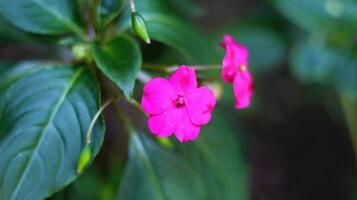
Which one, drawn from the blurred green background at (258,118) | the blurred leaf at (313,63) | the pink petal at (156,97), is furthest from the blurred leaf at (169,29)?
the blurred leaf at (313,63)

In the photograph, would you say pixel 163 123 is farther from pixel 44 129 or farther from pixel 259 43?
pixel 259 43

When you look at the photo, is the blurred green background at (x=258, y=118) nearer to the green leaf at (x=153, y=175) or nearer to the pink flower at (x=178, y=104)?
the green leaf at (x=153, y=175)

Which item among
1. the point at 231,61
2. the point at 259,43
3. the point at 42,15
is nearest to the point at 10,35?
the point at 42,15

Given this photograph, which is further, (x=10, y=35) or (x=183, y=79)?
(x=10, y=35)

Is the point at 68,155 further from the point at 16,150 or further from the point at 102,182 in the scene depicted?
the point at 102,182

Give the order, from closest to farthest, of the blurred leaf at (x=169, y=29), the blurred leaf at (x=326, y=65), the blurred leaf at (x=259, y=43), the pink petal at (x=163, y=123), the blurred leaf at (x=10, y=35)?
1. the pink petal at (x=163, y=123)
2. the blurred leaf at (x=169, y=29)
3. the blurred leaf at (x=10, y=35)
4. the blurred leaf at (x=326, y=65)
5. the blurred leaf at (x=259, y=43)

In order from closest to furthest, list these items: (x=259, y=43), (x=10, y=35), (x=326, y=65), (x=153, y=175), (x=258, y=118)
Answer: (x=153, y=175) < (x=10, y=35) < (x=326, y=65) < (x=259, y=43) < (x=258, y=118)

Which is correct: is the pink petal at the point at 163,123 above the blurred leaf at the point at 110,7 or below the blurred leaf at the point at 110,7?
below
